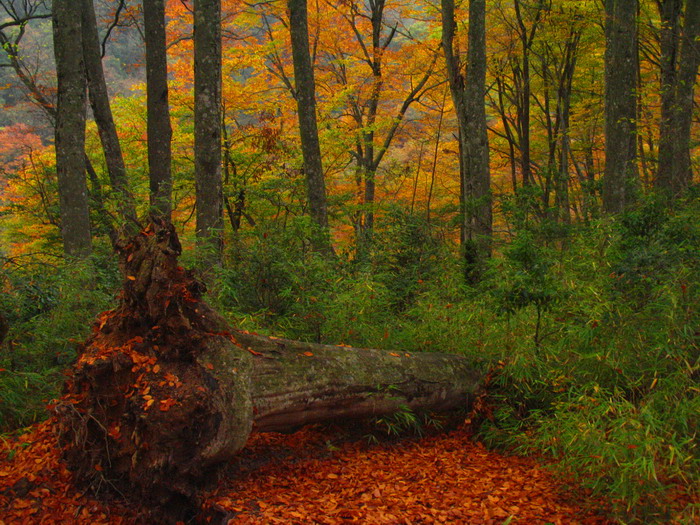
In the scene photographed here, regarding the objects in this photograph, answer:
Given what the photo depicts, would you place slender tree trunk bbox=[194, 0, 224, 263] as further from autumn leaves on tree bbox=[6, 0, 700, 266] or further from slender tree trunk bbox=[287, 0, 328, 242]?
slender tree trunk bbox=[287, 0, 328, 242]

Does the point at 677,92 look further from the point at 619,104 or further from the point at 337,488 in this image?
the point at 337,488

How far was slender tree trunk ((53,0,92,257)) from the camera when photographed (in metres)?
6.62

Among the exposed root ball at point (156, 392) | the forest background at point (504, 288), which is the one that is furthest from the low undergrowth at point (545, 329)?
the exposed root ball at point (156, 392)

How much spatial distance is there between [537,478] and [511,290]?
55.1 inches

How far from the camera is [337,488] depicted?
3.46m

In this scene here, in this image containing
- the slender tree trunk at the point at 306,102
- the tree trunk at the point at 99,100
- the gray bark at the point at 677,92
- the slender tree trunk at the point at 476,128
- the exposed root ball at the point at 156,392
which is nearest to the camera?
the exposed root ball at the point at 156,392

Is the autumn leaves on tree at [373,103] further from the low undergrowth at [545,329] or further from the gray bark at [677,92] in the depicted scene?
the low undergrowth at [545,329]

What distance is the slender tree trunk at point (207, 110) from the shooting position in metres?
6.45

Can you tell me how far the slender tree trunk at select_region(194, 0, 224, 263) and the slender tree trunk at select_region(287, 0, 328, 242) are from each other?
1889 millimetres

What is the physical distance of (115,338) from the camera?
3344 mm

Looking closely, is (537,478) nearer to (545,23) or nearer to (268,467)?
(268,467)

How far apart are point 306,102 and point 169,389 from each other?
626 centimetres

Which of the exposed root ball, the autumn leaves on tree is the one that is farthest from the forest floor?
the autumn leaves on tree

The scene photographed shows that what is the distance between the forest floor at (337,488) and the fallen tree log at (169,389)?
20 cm
